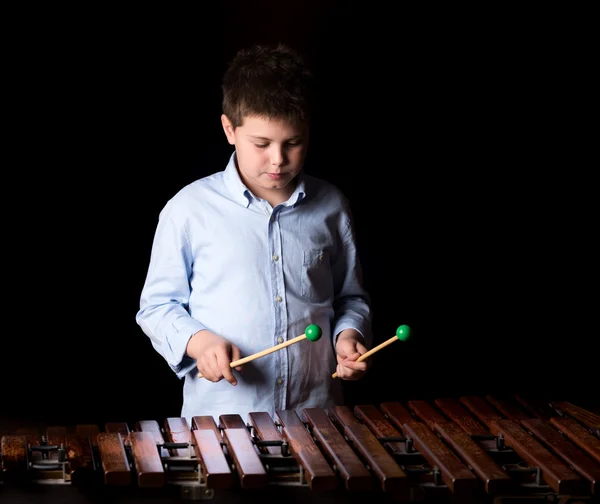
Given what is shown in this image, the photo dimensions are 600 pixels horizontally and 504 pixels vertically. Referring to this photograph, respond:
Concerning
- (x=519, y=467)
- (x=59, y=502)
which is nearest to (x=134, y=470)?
(x=59, y=502)

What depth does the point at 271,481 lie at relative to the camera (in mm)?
2238

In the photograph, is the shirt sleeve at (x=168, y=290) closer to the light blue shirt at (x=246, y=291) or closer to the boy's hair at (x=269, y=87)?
the light blue shirt at (x=246, y=291)

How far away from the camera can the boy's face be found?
2654 millimetres

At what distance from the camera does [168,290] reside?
2.79 metres

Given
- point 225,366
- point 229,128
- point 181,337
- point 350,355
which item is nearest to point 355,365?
point 350,355

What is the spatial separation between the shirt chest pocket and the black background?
1501 mm

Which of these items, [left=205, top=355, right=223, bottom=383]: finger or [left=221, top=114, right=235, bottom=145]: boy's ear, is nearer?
[left=205, top=355, right=223, bottom=383]: finger

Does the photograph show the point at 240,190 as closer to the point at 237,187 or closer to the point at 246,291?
the point at 237,187

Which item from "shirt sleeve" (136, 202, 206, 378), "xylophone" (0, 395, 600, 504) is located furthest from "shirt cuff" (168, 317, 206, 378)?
"xylophone" (0, 395, 600, 504)

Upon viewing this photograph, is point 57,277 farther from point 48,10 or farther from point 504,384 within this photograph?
point 504,384

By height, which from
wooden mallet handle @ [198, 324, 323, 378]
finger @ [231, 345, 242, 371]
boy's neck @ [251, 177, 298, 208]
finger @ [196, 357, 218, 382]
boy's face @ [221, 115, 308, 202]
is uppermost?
boy's face @ [221, 115, 308, 202]

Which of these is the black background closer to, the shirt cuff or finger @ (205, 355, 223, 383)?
the shirt cuff

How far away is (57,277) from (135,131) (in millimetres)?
638

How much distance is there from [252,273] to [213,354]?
265 millimetres
